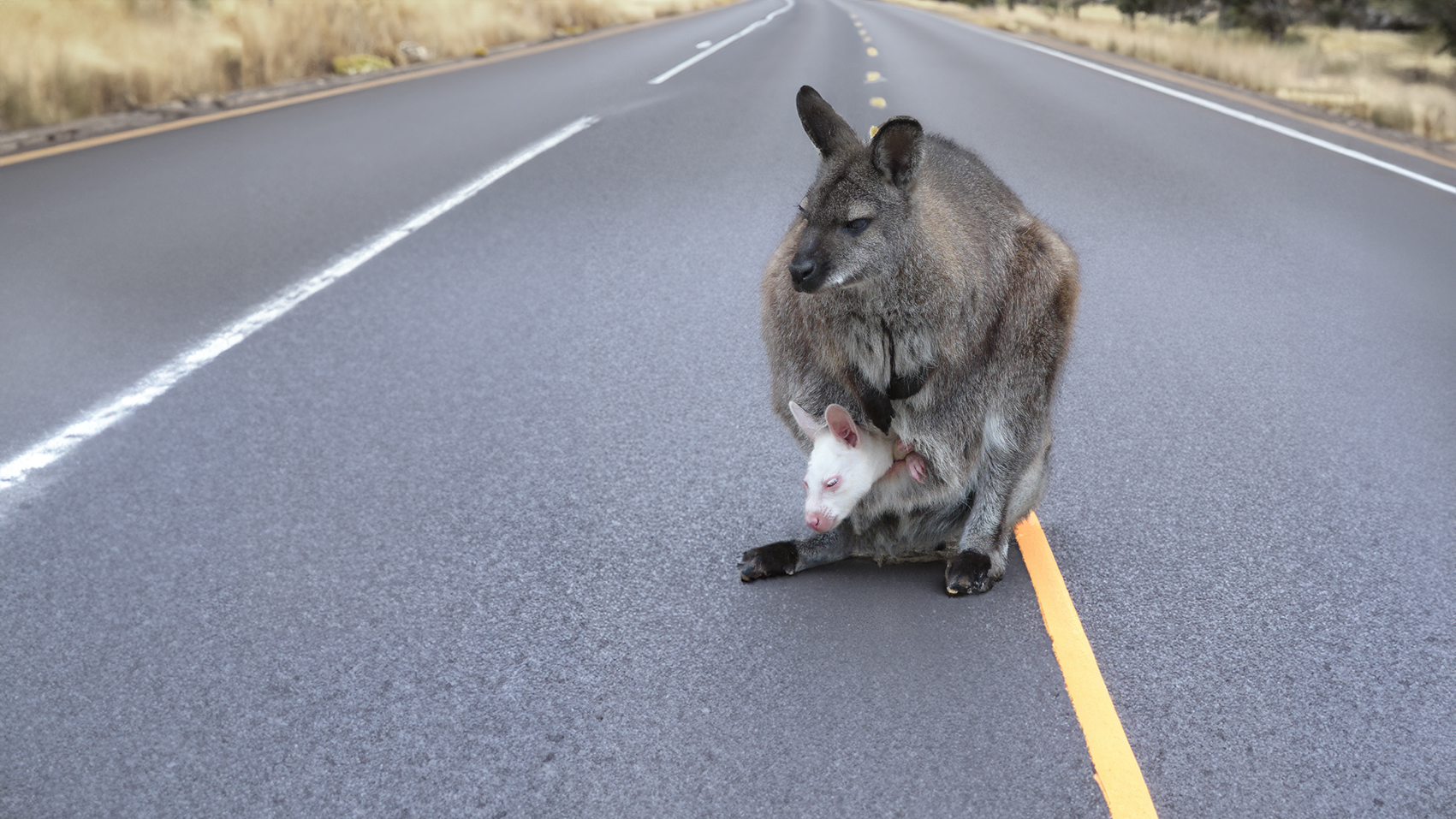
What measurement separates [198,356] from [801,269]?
4268 mm

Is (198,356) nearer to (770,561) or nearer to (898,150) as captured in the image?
(770,561)

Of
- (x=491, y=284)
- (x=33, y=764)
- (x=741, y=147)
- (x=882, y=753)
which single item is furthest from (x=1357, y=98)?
(x=33, y=764)

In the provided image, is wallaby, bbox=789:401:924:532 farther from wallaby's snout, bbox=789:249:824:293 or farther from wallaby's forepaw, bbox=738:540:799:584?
wallaby's snout, bbox=789:249:824:293

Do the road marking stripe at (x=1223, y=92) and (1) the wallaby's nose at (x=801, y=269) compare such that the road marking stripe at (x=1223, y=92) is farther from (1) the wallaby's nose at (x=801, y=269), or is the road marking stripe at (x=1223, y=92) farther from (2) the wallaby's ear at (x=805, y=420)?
(1) the wallaby's nose at (x=801, y=269)

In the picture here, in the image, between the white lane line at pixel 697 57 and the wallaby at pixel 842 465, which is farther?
the white lane line at pixel 697 57

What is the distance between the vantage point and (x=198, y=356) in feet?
20.0

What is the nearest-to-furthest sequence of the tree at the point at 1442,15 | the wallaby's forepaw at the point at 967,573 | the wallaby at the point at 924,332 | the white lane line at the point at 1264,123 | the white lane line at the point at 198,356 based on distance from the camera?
1. the wallaby at the point at 924,332
2. the wallaby's forepaw at the point at 967,573
3. the white lane line at the point at 198,356
4. the white lane line at the point at 1264,123
5. the tree at the point at 1442,15

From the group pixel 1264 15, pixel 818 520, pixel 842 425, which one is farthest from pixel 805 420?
pixel 1264 15

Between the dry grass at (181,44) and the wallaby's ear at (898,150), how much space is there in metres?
11.8

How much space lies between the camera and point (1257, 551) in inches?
163

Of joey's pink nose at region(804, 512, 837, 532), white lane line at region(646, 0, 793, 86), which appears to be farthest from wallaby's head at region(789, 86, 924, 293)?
white lane line at region(646, 0, 793, 86)

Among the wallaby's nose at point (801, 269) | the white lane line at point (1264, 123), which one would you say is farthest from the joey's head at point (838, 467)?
the white lane line at point (1264, 123)

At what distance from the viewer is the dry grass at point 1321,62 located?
15266mm

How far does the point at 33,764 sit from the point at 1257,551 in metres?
3.92
